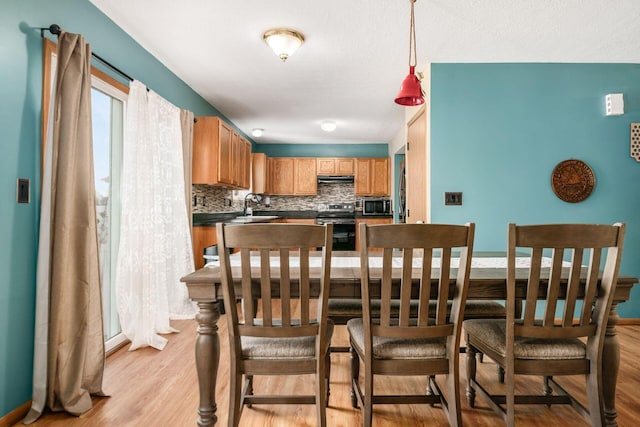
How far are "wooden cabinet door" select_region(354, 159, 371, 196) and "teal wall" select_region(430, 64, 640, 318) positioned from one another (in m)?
3.72

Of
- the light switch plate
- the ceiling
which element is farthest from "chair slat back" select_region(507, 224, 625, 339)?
the light switch plate

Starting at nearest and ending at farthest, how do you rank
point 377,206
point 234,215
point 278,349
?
point 278,349, point 234,215, point 377,206

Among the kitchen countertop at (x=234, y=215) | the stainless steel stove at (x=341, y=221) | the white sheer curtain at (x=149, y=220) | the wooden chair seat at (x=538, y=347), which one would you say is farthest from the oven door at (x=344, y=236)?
the wooden chair seat at (x=538, y=347)

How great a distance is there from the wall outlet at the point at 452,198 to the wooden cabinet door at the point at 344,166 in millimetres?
3815

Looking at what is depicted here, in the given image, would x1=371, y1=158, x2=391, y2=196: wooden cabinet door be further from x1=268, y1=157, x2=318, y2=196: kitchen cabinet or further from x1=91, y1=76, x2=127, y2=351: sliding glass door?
x1=91, y1=76, x2=127, y2=351: sliding glass door

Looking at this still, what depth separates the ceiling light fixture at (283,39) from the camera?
271 centimetres

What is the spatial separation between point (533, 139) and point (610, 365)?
2.30 metres

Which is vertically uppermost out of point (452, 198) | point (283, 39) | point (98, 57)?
point (283, 39)

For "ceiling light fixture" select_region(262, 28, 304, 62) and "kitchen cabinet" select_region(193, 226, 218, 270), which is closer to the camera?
"ceiling light fixture" select_region(262, 28, 304, 62)

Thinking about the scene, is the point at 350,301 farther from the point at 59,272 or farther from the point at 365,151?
the point at 365,151

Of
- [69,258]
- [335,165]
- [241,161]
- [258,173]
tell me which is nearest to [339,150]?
[335,165]

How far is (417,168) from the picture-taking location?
383cm

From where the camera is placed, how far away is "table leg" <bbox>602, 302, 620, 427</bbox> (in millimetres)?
1569

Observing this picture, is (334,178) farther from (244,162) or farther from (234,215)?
(244,162)
